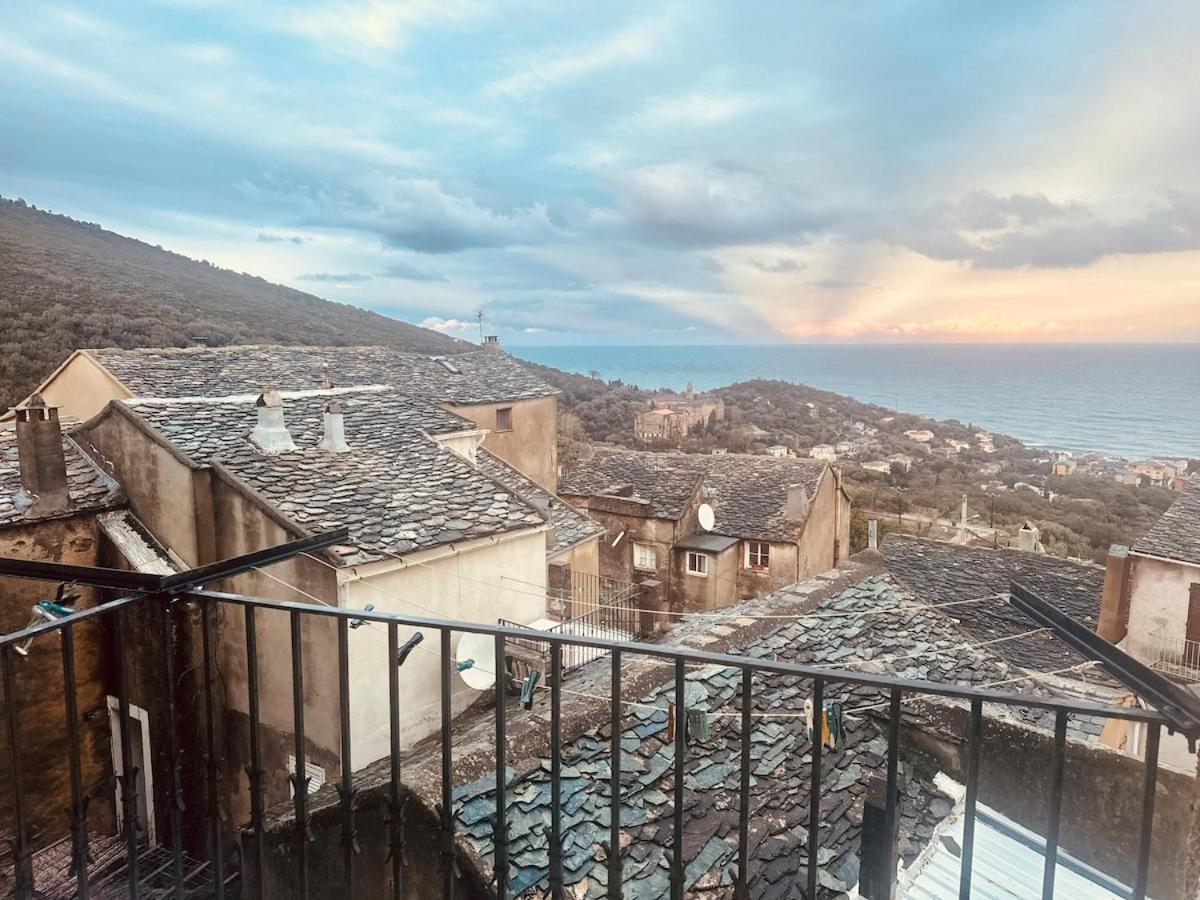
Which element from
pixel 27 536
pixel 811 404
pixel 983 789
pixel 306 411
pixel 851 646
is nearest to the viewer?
pixel 983 789

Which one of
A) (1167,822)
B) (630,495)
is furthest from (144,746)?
(630,495)

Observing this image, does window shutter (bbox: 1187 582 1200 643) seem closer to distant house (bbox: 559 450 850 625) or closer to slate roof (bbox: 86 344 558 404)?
distant house (bbox: 559 450 850 625)

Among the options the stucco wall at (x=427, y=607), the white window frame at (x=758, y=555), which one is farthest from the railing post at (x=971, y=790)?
the white window frame at (x=758, y=555)

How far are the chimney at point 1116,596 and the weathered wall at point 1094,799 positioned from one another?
373 inches

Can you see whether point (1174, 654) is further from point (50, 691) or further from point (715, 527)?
point (50, 691)

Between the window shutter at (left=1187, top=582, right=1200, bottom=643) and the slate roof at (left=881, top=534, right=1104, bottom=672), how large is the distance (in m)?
1.51

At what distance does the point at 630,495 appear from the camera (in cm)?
2125

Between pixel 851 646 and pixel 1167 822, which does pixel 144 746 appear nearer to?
pixel 851 646

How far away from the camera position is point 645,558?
66.5ft

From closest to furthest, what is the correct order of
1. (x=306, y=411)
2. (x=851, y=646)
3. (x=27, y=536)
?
(x=851, y=646)
(x=27, y=536)
(x=306, y=411)

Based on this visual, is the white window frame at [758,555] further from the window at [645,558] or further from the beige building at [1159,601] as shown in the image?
the beige building at [1159,601]

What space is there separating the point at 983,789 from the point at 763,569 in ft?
49.0

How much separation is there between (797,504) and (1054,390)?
5573 cm

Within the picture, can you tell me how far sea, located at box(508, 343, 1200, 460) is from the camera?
34.7m
